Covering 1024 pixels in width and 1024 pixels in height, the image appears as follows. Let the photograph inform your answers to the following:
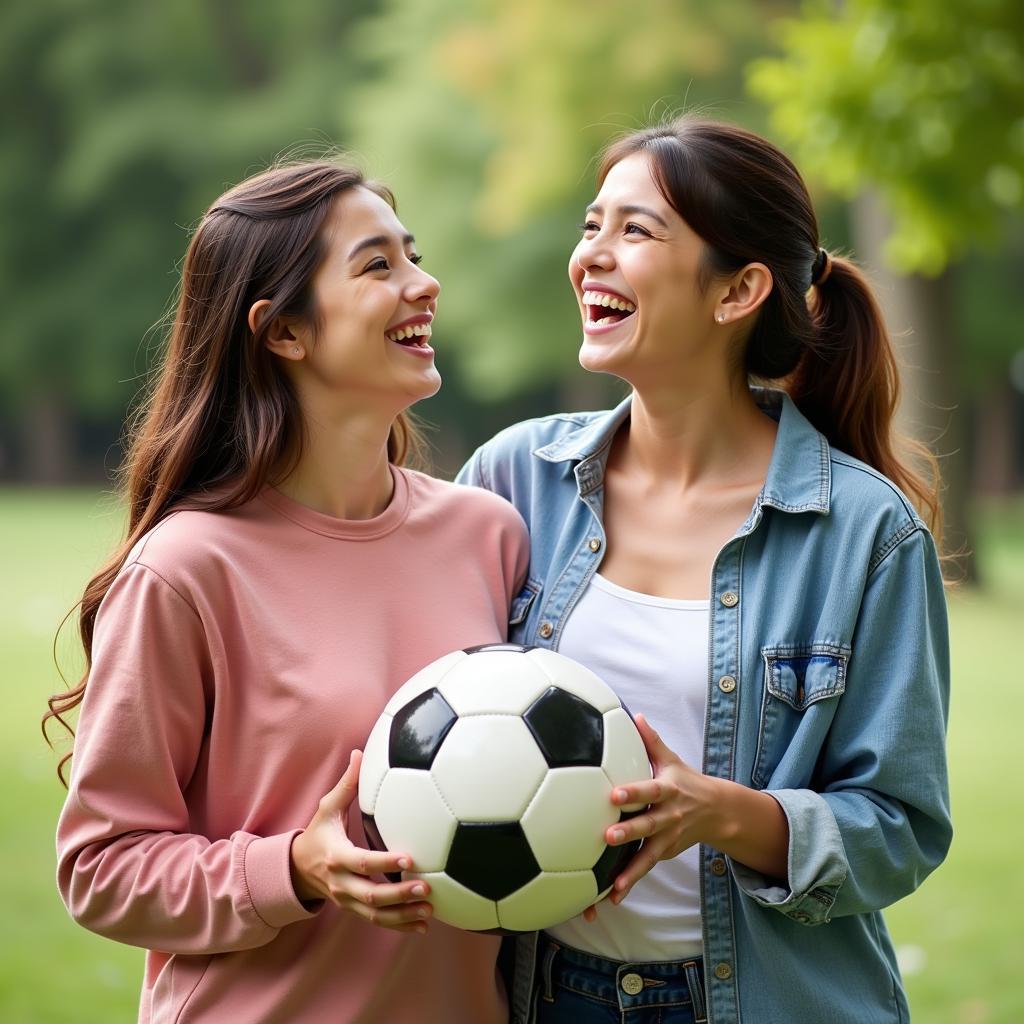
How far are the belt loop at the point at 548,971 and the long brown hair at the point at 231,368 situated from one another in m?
1.07

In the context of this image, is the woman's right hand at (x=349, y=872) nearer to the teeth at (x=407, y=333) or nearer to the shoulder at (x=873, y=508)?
the teeth at (x=407, y=333)

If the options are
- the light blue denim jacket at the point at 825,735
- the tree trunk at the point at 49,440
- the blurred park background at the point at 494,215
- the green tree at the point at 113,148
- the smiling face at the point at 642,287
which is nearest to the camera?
the light blue denim jacket at the point at 825,735

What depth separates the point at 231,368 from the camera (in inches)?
116

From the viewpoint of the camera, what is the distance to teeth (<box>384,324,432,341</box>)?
9.77ft

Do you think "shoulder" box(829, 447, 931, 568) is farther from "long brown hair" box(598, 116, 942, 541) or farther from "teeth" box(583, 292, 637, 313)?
"teeth" box(583, 292, 637, 313)

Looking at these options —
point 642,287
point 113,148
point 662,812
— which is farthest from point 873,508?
point 113,148

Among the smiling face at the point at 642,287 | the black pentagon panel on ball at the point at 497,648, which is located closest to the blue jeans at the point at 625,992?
the black pentagon panel on ball at the point at 497,648

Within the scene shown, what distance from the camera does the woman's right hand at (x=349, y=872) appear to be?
7.91 feet

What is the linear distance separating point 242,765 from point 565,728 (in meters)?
0.63

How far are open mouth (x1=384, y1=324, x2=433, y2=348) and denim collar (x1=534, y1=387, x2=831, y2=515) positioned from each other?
0.49 meters

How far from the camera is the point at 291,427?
9.66 feet

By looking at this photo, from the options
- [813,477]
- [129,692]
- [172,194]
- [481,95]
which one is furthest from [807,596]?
[172,194]

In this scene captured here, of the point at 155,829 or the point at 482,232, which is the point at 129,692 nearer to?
the point at 155,829

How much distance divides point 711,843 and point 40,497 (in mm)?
26327
